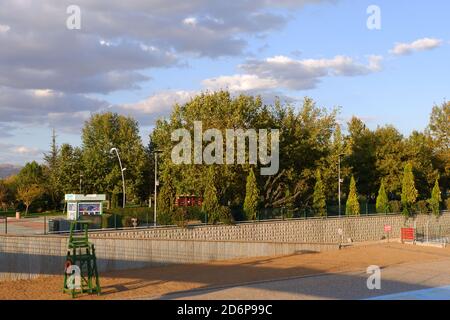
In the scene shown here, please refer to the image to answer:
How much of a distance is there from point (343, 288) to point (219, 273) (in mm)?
6854

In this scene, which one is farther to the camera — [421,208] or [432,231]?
[432,231]

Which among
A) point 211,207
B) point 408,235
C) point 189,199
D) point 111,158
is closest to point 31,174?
point 111,158

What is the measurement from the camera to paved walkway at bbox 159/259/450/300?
1884 cm

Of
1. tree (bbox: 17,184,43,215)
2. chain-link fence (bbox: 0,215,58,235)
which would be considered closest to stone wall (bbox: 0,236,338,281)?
chain-link fence (bbox: 0,215,58,235)

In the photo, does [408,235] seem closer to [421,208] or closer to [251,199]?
[421,208]

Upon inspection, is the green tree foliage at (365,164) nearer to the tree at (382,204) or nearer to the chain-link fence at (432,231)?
the chain-link fence at (432,231)

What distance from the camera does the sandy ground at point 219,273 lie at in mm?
20594

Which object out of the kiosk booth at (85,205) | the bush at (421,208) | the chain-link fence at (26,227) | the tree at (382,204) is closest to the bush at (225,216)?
the kiosk booth at (85,205)

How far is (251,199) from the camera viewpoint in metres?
37.9

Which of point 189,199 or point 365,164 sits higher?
point 365,164

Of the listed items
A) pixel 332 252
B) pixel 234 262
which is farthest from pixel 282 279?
pixel 332 252

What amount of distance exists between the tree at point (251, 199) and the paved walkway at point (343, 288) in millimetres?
12508

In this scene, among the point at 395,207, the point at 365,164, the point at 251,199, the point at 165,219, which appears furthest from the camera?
the point at 365,164
